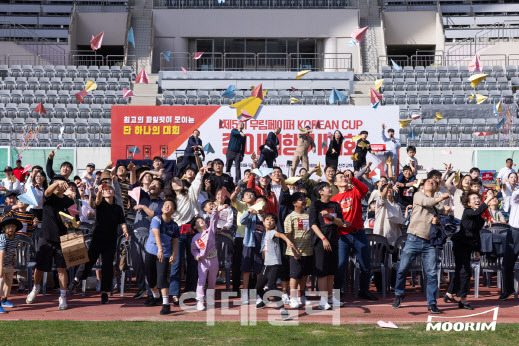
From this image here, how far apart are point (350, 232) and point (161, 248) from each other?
8.63 feet

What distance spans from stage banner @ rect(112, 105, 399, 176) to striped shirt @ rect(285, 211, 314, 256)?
9.75 meters

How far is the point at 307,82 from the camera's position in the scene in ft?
93.9

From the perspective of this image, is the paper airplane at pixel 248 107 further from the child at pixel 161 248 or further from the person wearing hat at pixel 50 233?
the person wearing hat at pixel 50 233

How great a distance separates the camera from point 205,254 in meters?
10.0

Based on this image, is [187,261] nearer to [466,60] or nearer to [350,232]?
[350,232]

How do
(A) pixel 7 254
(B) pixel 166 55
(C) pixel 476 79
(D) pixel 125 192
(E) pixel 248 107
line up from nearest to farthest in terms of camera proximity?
(A) pixel 7 254 < (D) pixel 125 192 < (E) pixel 248 107 < (C) pixel 476 79 < (B) pixel 166 55

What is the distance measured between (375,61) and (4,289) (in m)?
26.7

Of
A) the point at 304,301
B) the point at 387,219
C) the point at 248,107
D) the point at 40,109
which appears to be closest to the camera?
the point at 304,301

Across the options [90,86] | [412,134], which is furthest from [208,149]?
[90,86]

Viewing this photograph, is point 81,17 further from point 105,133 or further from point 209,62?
Result: point 105,133

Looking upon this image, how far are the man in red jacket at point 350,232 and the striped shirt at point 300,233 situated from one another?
0.61 m

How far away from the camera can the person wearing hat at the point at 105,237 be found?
1028 cm

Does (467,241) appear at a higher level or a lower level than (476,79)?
lower

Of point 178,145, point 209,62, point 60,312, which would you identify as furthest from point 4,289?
point 209,62
